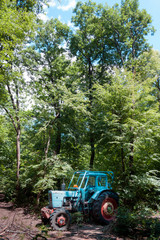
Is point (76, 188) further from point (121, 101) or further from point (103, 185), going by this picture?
point (121, 101)

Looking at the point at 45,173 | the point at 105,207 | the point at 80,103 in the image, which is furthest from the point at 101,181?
the point at 80,103

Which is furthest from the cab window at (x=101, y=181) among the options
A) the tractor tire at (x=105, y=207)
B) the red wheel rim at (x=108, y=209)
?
the red wheel rim at (x=108, y=209)

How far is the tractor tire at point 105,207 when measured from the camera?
21.8 feet

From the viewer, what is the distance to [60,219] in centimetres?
605

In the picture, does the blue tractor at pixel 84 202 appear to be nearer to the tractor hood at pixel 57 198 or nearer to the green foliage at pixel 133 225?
the tractor hood at pixel 57 198

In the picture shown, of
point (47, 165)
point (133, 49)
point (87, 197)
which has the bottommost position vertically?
point (87, 197)

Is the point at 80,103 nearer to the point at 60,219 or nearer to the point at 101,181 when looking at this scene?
the point at 101,181

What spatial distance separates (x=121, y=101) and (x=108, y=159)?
3.88m

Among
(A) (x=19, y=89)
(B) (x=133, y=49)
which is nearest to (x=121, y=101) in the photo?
(A) (x=19, y=89)

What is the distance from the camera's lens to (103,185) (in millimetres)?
8047

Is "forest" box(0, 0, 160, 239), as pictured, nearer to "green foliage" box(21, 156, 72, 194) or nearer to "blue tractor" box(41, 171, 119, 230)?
"green foliage" box(21, 156, 72, 194)

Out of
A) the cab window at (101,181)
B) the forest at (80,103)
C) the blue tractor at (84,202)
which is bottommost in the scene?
the blue tractor at (84,202)

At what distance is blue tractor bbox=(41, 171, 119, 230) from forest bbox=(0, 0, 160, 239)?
981mm

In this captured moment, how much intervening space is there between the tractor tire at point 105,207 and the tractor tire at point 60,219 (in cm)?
114
